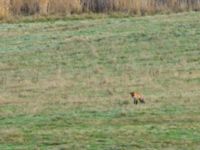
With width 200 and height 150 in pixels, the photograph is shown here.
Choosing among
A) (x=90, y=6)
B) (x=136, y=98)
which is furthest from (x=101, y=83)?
(x=90, y=6)

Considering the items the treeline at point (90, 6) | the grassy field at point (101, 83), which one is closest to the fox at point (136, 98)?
the grassy field at point (101, 83)

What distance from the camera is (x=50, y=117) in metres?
13.9

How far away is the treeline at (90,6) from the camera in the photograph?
1043 inches

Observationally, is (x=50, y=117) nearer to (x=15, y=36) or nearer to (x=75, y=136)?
(x=75, y=136)

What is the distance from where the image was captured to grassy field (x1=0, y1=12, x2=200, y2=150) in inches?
484

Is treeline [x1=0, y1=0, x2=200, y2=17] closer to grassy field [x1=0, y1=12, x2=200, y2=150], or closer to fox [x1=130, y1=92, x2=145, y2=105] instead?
grassy field [x1=0, y1=12, x2=200, y2=150]

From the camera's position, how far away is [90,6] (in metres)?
27.2

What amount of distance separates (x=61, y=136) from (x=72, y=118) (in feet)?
4.41

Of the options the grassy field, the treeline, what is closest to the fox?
the grassy field

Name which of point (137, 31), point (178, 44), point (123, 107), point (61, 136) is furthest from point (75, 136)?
point (137, 31)

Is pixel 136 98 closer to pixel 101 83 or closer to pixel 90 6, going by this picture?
pixel 101 83

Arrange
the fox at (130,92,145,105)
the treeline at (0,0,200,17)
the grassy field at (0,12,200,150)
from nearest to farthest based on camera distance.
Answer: the grassy field at (0,12,200,150), the fox at (130,92,145,105), the treeline at (0,0,200,17)

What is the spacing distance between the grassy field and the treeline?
1116 millimetres

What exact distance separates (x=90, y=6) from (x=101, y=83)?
10.4 meters
